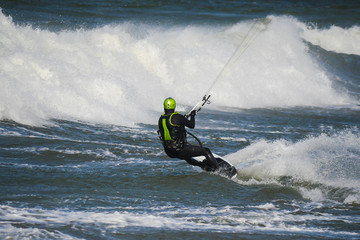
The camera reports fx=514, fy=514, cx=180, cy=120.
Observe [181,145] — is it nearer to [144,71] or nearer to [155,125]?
[155,125]

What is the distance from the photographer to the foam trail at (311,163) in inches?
362

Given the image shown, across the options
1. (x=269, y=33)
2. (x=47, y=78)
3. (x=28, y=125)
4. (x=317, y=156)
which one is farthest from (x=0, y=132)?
(x=269, y=33)

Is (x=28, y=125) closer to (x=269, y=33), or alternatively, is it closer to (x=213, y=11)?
(x=269, y=33)

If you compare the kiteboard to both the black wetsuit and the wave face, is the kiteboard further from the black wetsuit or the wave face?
the wave face

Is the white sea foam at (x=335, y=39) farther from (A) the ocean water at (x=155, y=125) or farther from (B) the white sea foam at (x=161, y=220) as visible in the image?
(B) the white sea foam at (x=161, y=220)

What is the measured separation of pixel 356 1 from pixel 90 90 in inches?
1302

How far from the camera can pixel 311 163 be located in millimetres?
10305

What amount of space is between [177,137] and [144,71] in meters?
11.1

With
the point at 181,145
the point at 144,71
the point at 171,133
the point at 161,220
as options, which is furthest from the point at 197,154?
the point at 144,71

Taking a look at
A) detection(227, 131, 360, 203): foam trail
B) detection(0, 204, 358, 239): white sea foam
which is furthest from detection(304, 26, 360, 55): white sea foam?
detection(0, 204, 358, 239): white sea foam

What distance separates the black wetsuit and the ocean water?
0.24 meters

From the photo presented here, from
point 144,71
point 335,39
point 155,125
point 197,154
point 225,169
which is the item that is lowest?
point 225,169

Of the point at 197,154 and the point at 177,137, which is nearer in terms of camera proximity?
the point at 177,137

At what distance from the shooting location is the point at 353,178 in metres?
9.55
